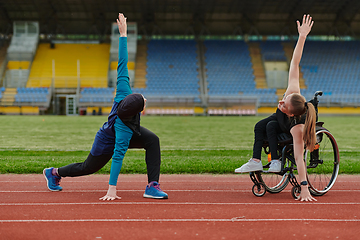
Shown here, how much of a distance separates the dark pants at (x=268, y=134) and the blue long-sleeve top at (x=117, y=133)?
1589mm

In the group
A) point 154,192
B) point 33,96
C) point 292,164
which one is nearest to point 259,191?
point 292,164

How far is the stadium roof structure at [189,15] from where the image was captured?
3847 centimetres

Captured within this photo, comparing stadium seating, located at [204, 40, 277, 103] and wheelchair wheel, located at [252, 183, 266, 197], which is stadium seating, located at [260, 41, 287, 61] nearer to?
stadium seating, located at [204, 40, 277, 103]

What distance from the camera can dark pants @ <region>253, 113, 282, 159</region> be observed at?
15.4ft

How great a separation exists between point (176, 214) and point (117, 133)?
1203 millimetres

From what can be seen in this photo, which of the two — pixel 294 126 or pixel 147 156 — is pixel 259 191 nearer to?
pixel 294 126

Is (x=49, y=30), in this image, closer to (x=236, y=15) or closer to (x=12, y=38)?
(x=12, y=38)

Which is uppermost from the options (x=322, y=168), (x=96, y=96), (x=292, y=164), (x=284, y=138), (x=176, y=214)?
(x=96, y=96)

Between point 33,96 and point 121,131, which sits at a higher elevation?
point 33,96

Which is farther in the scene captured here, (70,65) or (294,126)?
(70,65)

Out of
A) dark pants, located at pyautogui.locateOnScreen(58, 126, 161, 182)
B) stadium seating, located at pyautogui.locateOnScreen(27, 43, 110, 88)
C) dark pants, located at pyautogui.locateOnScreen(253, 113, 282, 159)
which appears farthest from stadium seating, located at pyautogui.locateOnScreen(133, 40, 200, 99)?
dark pants, located at pyautogui.locateOnScreen(253, 113, 282, 159)

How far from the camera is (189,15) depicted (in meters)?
41.1

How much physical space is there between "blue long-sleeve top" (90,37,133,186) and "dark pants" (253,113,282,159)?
159 centimetres

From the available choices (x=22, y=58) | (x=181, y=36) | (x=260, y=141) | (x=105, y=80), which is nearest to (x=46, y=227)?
(x=260, y=141)
